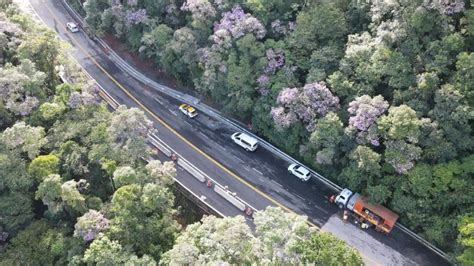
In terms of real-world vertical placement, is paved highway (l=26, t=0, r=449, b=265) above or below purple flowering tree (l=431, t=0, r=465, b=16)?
below

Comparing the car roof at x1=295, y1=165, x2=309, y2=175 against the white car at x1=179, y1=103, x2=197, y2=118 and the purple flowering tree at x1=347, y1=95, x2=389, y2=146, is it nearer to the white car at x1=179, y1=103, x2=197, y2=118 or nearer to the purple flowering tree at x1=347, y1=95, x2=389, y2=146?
the purple flowering tree at x1=347, y1=95, x2=389, y2=146

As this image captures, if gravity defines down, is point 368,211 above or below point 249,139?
below

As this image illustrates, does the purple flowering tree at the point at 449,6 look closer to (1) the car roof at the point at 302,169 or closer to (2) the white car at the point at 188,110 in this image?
(1) the car roof at the point at 302,169

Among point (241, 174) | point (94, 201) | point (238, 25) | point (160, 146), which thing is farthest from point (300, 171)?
point (94, 201)

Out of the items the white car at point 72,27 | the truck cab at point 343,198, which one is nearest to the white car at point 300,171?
the truck cab at point 343,198

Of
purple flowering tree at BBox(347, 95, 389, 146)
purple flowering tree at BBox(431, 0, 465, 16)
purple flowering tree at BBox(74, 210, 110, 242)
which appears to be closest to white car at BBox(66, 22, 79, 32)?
purple flowering tree at BBox(74, 210, 110, 242)

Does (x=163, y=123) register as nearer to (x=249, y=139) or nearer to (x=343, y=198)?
(x=249, y=139)

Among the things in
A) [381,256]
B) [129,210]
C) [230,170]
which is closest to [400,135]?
[381,256]
